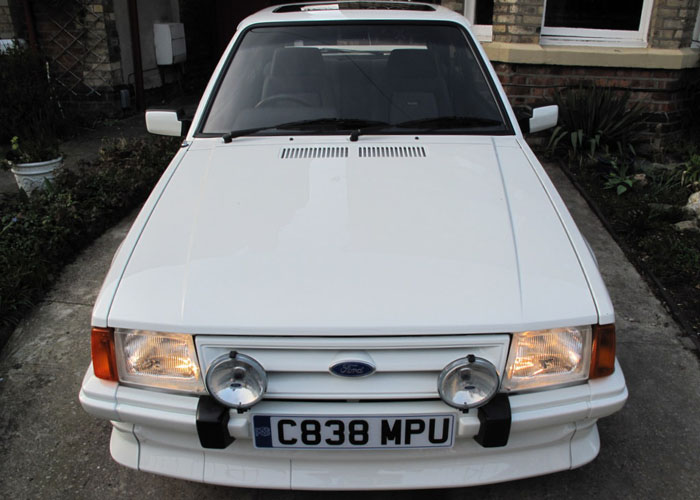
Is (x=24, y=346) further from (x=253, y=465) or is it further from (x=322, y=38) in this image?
(x=322, y=38)

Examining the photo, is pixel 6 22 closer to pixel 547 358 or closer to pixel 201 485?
pixel 201 485

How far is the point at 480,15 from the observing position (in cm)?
704

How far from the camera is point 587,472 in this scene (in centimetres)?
238

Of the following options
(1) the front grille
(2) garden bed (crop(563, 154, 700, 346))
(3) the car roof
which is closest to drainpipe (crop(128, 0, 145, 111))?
(3) the car roof

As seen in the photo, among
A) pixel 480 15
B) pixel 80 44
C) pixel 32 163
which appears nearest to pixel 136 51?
pixel 80 44

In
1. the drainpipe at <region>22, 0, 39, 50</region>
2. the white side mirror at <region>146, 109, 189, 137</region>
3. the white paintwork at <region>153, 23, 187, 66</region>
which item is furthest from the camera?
the white paintwork at <region>153, 23, 187, 66</region>

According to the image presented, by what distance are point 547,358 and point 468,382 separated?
28 cm

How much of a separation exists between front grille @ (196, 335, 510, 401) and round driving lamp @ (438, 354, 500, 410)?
35 mm

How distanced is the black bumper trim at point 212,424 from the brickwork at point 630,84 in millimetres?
5266

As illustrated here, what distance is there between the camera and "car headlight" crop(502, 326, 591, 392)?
185cm

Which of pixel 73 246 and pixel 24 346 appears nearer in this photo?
pixel 24 346

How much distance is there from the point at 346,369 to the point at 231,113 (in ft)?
5.41

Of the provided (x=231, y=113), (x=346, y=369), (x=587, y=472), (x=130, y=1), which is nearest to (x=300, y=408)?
(x=346, y=369)

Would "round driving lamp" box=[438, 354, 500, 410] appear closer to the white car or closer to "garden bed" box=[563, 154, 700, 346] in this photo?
the white car
